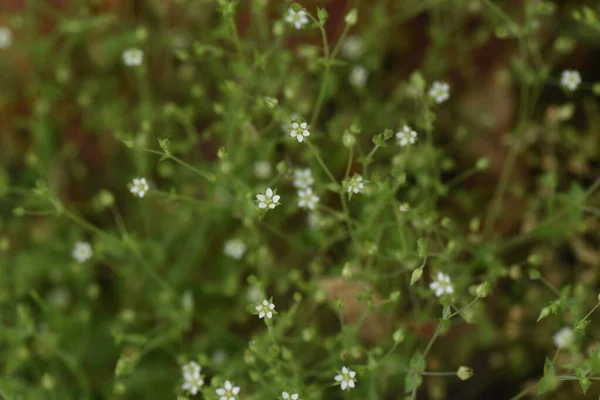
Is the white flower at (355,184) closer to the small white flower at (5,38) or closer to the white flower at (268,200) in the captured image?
the white flower at (268,200)

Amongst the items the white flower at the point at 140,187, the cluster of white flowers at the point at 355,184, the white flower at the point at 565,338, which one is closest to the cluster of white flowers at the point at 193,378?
the white flower at the point at 140,187

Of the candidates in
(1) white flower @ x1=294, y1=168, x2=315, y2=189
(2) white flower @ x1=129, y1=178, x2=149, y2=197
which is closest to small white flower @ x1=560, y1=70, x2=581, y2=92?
(1) white flower @ x1=294, y1=168, x2=315, y2=189

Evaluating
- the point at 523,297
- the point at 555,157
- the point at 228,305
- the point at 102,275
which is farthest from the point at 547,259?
the point at 102,275

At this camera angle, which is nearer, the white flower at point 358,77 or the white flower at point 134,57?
the white flower at point 134,57

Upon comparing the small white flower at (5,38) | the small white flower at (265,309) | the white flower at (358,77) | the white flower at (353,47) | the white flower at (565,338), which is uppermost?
the small white flower at (5,38)

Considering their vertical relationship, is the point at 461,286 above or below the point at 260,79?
below

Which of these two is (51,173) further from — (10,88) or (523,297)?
(523,297)

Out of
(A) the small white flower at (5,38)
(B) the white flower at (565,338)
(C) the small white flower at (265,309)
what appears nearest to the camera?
(C) the small white flower at (265,309)
